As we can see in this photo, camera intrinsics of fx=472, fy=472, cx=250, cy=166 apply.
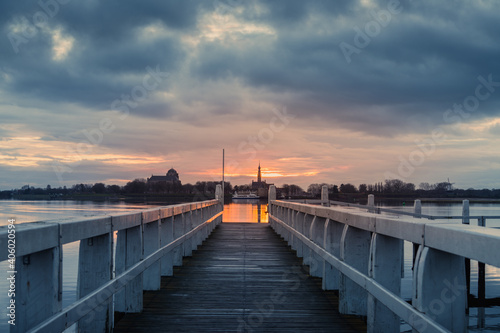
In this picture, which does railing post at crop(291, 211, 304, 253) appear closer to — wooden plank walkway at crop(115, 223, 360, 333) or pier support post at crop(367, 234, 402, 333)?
wooden plank walkway at crop(115, 223, 360, 333)

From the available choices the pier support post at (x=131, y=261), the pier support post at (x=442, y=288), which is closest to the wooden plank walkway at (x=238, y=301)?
the pier support post at (x=131, y=261)

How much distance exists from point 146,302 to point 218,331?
1.66 metres

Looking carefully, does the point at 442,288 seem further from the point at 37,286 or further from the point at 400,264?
the point at 37,286

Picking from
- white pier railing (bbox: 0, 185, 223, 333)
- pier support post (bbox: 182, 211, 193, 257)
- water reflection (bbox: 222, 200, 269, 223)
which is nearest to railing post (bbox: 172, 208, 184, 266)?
pier support post (bbox: 182, 211, 193, 257)

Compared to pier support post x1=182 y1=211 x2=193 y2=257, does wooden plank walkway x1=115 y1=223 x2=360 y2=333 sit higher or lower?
lower

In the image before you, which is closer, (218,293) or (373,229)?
(373,229)

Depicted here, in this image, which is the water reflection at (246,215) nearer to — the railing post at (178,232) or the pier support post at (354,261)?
the railing post at (178,232)

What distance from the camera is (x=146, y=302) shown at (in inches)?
252

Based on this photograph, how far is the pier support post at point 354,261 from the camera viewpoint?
18.0 feet

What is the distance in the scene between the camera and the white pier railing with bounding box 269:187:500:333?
2.84 metres

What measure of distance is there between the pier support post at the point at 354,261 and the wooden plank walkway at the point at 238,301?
7.8 inches

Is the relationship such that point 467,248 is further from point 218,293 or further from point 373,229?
point 218,293

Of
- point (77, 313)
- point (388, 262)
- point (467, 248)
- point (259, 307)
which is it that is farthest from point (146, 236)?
point (467, 248)

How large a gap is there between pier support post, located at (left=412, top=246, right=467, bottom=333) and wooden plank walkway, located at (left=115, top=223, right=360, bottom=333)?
7.12 feet
